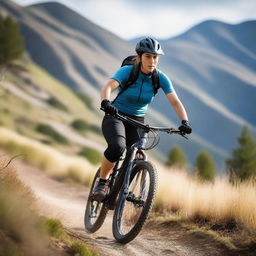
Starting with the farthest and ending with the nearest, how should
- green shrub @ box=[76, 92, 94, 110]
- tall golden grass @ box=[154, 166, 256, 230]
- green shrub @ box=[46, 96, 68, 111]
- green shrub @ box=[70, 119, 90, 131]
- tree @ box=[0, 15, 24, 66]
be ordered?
1. green shrub @ box=[76, 92, 94, 110]
2. green shrub @ box=[46, 96, 68, 111]
3. green shrub @ box=[70, 119, 90, 131]
4. tree @ box=[0, 15, 24, 66]
5. tall golden grass @ box=[154, 166, 256, 230]

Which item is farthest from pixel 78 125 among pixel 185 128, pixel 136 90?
pixel 185 128

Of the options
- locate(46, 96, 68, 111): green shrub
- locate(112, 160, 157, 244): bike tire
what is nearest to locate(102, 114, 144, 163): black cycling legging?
locate(112, 160, 157, 244): bike tire

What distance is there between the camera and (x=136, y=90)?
523 cm

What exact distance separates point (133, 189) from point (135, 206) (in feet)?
0.96

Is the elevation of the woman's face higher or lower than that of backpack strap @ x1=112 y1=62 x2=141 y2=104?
higher

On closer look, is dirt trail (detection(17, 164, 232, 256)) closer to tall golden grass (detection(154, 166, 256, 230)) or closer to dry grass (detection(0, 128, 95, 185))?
tall golden grass (detection(154, 166, 256, 230))

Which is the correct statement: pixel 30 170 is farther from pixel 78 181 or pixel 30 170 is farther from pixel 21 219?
pixel 21 219

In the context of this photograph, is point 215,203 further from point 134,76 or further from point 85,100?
point 85,100

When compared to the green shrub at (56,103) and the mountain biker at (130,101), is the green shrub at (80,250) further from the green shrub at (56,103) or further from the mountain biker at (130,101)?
the green shrub at (56,103)

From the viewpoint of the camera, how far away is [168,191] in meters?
8.26

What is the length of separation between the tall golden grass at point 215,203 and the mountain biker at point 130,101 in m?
1.59

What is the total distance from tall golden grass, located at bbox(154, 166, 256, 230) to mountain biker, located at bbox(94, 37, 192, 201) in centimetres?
159

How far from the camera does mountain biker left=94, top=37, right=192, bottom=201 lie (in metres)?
5.05

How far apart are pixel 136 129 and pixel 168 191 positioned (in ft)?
9.91
